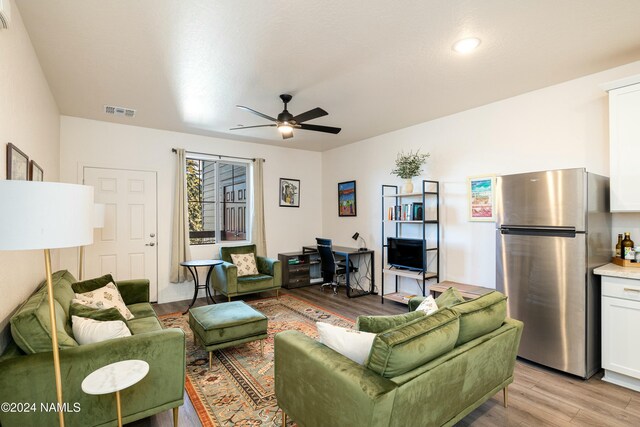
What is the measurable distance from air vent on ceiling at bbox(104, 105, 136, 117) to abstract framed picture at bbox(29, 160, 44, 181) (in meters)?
1.25

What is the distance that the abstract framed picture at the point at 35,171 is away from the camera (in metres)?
2.55

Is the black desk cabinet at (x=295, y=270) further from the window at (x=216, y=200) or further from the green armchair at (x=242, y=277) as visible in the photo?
the window at (x=216, y=200)

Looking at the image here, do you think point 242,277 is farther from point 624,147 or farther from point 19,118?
point 624,147

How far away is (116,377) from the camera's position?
1.61 m

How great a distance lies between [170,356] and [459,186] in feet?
12.4

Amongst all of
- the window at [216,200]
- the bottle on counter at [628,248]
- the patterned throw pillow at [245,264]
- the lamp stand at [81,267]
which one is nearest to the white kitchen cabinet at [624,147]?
the bottle on counter at [628,248]

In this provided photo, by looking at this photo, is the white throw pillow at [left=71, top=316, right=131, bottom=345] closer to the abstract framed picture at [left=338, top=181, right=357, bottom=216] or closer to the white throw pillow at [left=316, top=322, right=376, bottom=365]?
the white throw pillow at [left=316, top=322, right=376, bottom=365]

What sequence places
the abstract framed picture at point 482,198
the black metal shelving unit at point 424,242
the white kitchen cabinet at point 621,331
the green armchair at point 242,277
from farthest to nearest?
the green armchair at point 242,277 < the black metal shelving unit at point 424,242 < the abstract framed picture at point 482,198 < the white kitchen cabinet at point 621,331

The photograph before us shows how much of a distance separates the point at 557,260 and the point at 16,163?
418cm

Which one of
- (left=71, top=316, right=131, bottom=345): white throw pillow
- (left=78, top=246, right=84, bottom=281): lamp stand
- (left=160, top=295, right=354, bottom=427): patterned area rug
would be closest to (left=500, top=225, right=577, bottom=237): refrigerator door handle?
(left=160, top=295, right=354, bottom=427): patterned area rug

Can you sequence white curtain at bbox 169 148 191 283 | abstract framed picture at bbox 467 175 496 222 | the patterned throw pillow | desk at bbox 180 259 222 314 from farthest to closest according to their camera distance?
the patterned throw pillow, white curtain at bbox 169 148 191 283, desk at bbox 180 259 222 314, abstract framed picture at bbox 467 175 496 222

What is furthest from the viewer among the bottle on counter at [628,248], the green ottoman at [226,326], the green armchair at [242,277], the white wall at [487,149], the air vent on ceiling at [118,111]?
the green armchair at [242,277]

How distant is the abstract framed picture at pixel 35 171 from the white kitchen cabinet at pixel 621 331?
4.74 m

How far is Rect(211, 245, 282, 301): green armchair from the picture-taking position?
4660mm
